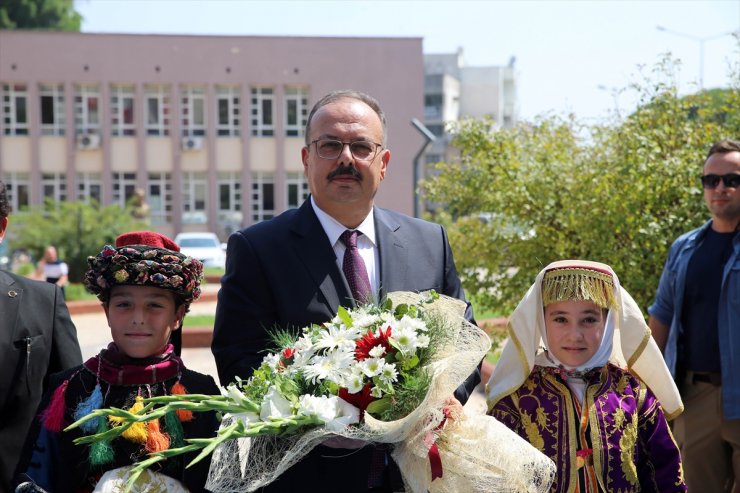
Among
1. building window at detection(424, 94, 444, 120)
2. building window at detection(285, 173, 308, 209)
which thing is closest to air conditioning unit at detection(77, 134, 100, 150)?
building window at detection(285, 173, 308, 209)

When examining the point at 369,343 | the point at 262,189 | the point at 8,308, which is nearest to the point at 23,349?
the point at 8,308

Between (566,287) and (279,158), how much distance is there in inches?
1560

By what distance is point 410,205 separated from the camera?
4100 cm

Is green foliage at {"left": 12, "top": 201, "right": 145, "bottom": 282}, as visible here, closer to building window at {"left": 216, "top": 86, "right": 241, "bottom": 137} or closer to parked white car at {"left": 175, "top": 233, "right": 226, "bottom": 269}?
parked white car at {"left": 175, "top": 233, "right": 226, "bottom": 269}

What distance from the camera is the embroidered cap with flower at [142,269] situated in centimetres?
311

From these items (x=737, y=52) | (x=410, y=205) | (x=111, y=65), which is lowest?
(x=410, y=205)

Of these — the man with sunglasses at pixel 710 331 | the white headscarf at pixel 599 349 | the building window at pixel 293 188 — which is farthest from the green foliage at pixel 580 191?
the building window at pixel 293 188

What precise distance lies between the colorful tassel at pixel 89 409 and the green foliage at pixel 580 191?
4850 millimetres

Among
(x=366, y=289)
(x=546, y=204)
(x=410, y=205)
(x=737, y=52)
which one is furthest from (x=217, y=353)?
(x=410, y=205)

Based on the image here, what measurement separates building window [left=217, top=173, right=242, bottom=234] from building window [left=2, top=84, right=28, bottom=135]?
9802 millimetres

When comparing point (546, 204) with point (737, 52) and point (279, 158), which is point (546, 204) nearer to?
point (737, 52)

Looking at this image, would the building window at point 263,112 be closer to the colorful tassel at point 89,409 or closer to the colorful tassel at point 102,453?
the colorful tassel at point 89,409

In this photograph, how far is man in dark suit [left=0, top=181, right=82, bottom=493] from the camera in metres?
3.39

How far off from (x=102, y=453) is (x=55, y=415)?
234 millimetres
